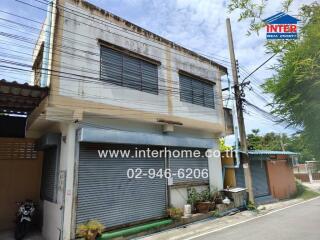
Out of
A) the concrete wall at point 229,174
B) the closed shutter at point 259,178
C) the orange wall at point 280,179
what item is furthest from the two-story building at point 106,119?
the orange wall at point 280,179

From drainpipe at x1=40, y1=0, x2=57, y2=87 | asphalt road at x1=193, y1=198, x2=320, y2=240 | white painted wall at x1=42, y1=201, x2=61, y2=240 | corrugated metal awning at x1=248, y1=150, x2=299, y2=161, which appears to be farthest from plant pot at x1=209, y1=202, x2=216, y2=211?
drainpipe at x1=40, y1=0, x2=57, y2=87

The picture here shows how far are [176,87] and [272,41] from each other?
29.0 feet

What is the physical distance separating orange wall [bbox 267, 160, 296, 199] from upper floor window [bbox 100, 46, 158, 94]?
1138cm

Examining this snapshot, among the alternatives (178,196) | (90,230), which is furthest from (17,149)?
(178,196)

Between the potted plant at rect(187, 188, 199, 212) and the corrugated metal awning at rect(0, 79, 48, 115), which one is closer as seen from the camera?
the corrugated metal awning at rect(0, 79, 48, 115)

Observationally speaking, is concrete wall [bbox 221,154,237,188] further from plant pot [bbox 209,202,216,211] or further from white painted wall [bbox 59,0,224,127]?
plant pot [bbox 209,202,216,211]

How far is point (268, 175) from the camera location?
58.0 ft

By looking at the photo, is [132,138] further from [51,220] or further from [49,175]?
[51,220]

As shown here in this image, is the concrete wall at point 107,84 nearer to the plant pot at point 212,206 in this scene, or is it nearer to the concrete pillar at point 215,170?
the concrete pillar at point 215,170

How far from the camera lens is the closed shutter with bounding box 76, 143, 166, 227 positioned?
27.5 ft

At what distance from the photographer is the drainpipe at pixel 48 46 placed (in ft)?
27.3

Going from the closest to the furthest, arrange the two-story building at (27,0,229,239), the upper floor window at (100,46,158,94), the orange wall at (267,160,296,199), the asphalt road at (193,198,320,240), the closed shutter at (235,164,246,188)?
the asphalt road at (193,198,320,240), the two-story building at (27,0,229,239), the upper floor window at (100,46,158,94), the closed shutter at (235,164,246,188), the orange wall at (267,160,296,199)

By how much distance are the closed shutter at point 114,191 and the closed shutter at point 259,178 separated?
819cm

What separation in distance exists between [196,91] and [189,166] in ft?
12.3
